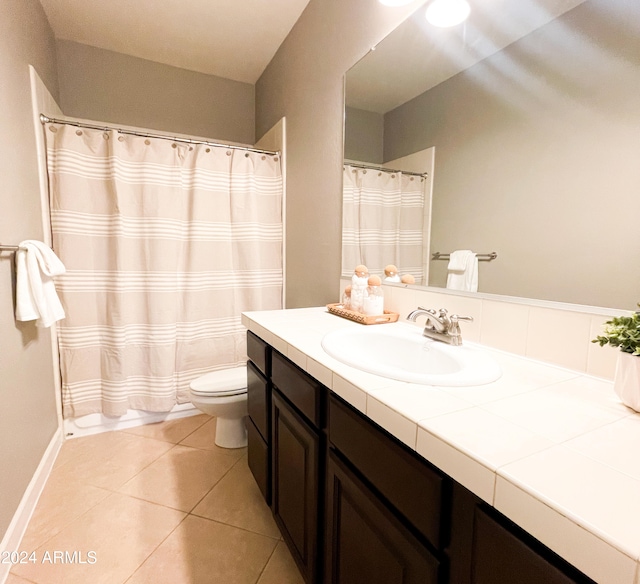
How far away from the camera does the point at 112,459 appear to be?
1.88m

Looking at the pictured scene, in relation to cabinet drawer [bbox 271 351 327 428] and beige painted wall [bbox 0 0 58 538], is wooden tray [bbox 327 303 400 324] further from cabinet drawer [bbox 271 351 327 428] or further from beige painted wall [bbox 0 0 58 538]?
beige painted wall [bbox 0 0 58 538]

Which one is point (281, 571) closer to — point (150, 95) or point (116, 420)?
point (116, 420)

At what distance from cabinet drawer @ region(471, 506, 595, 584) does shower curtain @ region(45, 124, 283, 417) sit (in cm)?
205

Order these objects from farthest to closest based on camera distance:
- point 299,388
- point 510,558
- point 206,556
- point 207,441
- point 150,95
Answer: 1. point 150,95
2. point 207,441
3. point 206,556
4. point 299,388
5. point 510,558

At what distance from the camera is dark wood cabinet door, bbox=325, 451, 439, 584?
0.62 metres

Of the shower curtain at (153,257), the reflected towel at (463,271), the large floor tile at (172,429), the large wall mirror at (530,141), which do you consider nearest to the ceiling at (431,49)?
the large wall mirror at (530,141)

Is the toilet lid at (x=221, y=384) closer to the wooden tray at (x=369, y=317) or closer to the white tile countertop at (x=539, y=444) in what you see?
the wooden tray at (x=369, y=317)

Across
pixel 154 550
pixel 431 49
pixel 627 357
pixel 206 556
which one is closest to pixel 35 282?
pixel 154 550

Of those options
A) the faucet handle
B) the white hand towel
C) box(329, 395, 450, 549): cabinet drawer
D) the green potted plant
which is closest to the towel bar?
the white hand towel

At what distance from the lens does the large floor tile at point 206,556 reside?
1.20 m

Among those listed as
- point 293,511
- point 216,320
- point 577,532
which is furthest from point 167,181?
point 577,532

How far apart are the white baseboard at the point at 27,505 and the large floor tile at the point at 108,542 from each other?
0.29 ft

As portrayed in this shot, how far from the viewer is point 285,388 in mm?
1136

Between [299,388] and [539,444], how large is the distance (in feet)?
2.12
